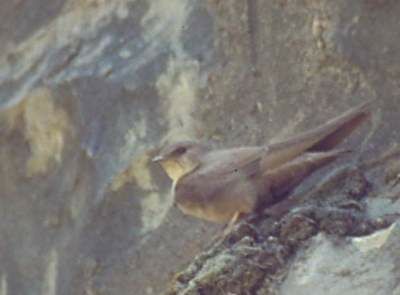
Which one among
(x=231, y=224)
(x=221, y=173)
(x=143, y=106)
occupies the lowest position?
(x=231, y=224)

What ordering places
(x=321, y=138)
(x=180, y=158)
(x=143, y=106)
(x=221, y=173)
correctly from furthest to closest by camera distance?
(x=143, y=106) → (x=180, y=158) → (x=221, y=173) → (x=321, y=138)

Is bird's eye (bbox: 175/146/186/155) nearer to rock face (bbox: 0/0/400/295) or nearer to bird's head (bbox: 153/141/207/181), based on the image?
bird's head (bbox: 153/141/207/181)

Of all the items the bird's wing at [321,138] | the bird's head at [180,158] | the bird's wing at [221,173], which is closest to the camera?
the bird's wing at [321,138]

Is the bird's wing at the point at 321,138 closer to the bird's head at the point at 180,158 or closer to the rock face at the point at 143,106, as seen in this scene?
the rock face at the point at 143,106

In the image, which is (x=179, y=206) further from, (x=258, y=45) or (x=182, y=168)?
(x=258, y=45)

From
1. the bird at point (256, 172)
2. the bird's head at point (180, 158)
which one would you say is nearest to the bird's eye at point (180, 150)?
the bird's head at point (180, 158)

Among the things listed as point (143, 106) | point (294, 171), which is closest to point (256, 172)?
point (294, 171)

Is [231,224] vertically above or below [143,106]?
below

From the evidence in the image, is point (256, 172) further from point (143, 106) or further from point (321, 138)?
point (143, 106)
